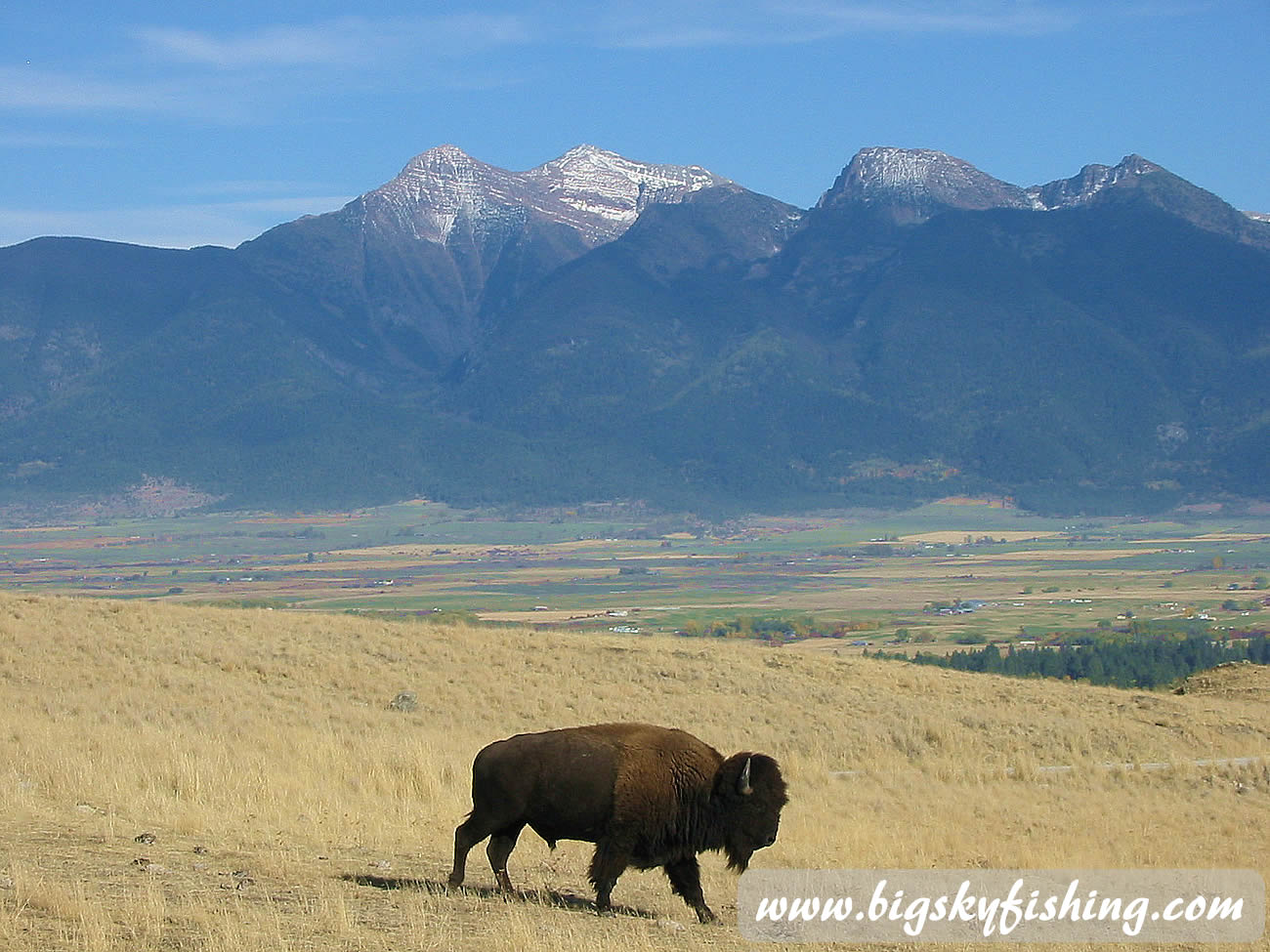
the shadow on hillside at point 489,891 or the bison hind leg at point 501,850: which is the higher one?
the bison hind leg at point 501,850

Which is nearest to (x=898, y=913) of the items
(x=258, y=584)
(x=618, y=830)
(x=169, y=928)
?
(x=618, y=830)

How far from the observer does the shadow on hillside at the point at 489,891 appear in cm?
1066

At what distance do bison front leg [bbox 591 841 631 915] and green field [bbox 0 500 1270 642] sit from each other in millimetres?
53223

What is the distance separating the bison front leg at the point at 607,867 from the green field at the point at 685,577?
5322cm

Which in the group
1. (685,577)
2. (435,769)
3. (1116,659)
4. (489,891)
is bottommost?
(685,577)

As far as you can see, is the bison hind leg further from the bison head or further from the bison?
the bison head

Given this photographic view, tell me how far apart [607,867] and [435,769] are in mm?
7410

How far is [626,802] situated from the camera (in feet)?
34.4

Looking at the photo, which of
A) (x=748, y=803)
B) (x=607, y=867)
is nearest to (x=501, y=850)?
(x=607, y=867)

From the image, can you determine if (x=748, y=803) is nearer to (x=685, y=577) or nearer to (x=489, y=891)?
(x=489, y=891)

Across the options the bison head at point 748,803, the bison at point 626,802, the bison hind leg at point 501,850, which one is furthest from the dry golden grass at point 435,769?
the bison head at point 748,803

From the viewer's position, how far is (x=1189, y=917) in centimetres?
1220

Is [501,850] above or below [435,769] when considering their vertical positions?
above

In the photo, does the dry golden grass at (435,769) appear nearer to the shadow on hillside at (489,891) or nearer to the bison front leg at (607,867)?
the shadow on hillside at (489,891)
